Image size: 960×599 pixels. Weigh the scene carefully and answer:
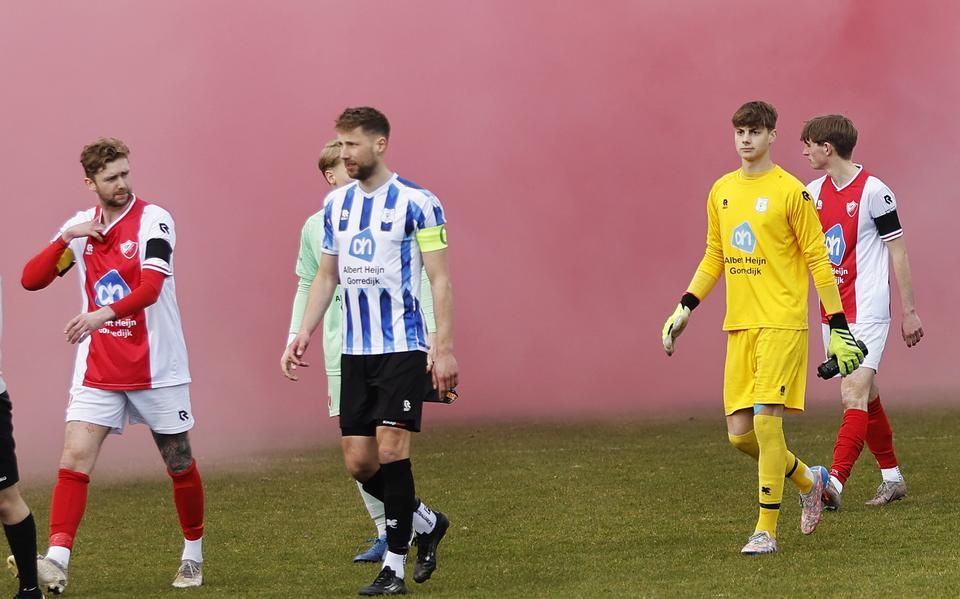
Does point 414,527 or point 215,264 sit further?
point 215,264

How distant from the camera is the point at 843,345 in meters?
7.17

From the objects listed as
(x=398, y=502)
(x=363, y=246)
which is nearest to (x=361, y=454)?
(x=398, y=502)

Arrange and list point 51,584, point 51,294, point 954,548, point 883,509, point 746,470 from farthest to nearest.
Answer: point 51,294
point 746,470
point 883,509
point 954,548
point 51,584

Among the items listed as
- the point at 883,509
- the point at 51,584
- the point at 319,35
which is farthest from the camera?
the point at 319,35

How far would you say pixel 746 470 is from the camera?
33.4ft

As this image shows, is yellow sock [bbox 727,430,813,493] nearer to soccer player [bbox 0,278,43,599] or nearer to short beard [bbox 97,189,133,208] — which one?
short beard [bbox 97,189,133,208]

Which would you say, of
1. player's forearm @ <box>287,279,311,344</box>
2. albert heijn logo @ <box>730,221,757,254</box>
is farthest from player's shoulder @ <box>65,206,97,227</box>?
albert heijn logo @ <box>730,221,757,254</box>

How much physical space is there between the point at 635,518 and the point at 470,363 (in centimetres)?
683

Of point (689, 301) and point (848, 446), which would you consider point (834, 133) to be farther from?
point (848, 446)

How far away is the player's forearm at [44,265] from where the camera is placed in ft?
22.7

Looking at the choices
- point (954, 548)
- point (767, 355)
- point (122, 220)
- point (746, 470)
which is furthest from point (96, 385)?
point (746, 470)

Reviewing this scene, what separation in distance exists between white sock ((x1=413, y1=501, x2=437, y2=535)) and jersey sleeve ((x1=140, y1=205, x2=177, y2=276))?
1.52m

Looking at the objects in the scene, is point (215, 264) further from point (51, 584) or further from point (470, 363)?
point (51, 584)

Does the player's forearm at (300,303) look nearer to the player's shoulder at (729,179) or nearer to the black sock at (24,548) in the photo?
the black sock at (24,548)
